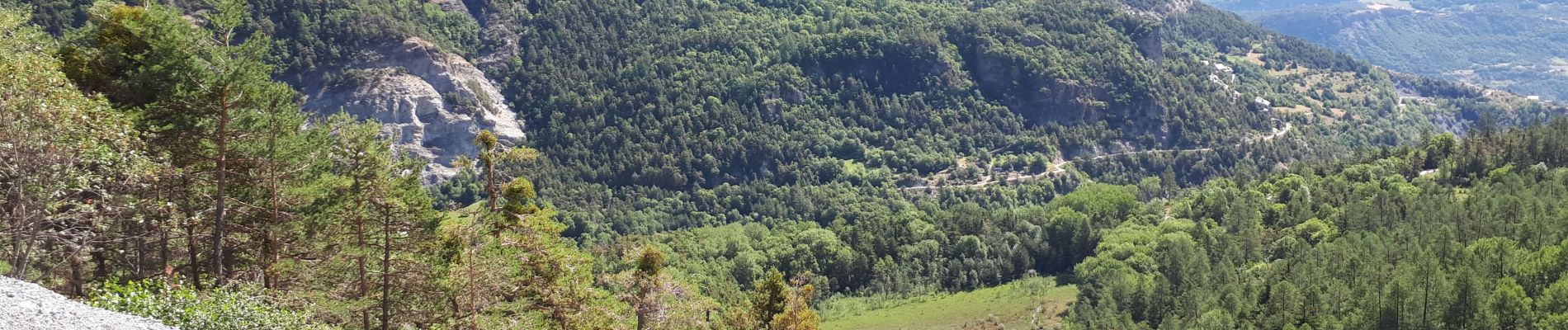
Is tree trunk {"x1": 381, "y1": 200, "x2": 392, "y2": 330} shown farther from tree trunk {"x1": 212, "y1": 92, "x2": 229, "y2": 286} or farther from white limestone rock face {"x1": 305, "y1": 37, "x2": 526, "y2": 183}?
white limestone rock face {"x1": 305, "y1": 37, "x2": 526, "y2": 183}

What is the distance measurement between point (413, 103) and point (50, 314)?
166m

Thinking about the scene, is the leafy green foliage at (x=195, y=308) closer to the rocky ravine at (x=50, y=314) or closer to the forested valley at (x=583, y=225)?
the forested valley at (x=583, y=225)

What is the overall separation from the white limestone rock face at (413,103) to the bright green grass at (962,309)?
8782cm

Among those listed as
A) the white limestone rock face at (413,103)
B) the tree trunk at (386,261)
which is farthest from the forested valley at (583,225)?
the white limestone rock face at (413,103)

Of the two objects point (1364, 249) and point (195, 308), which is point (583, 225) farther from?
point (195, 308)

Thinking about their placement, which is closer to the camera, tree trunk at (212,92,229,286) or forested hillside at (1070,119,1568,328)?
tree trunk at (212,92,229,286)

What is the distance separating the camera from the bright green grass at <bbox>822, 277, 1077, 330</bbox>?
108625mm

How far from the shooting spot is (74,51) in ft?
132

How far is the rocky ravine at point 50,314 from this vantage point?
92.6ft

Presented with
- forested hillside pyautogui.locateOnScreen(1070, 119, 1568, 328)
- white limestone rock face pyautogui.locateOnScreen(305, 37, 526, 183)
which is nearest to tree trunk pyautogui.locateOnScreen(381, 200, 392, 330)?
forested hillside pyautogui.locateOnScreen(1070, 119, 1568, 328)

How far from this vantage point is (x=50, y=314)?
94.1 ft

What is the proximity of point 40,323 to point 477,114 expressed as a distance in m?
174

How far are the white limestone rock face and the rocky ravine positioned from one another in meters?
151

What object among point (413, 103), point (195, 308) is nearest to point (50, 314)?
point (195, 308)
